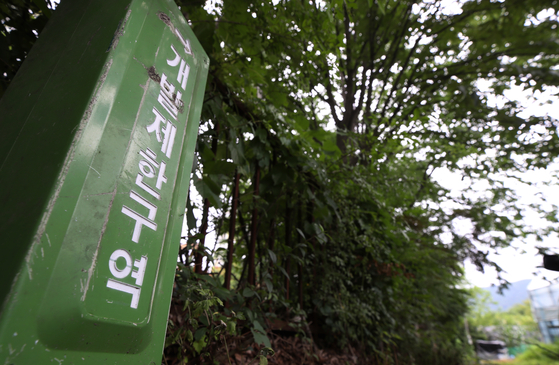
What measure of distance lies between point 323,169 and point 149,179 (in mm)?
1644

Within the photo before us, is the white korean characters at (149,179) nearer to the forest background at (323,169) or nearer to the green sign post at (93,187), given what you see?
the green sign post at (93,187)

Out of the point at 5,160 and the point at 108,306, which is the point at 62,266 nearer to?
the point at 108,306

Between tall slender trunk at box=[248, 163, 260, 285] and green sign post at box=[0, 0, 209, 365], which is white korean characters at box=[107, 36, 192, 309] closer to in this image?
green sign post at box=[0, 0, 209, 365]

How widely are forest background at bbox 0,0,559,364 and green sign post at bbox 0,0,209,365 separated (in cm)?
39

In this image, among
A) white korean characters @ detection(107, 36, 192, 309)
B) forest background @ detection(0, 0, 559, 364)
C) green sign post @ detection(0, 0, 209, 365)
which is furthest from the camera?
forest background @ detection(0, 0, 559, 364)

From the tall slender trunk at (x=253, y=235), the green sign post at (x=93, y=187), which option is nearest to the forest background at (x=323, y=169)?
the tall slender trunk at (x=253, y=235)

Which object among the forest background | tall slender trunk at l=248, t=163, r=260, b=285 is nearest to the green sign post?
the forest background

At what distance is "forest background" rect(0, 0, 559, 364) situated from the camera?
58.7 inches

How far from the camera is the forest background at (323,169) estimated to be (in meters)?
1.49

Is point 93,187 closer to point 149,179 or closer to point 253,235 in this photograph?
point 149,179

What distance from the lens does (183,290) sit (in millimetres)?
1240

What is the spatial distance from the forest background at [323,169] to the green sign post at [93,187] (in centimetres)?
39

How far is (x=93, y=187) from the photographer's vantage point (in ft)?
2.12

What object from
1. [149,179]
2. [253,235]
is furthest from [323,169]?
[149,179]
